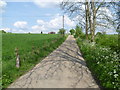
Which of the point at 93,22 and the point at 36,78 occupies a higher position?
the point at 93,22

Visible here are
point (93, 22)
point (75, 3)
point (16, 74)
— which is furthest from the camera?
point (75, 3)

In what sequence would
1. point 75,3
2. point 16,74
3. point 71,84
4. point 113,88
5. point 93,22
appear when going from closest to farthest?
point 113,88 < point 71,84 < point 16,74 < point 93,22 < point 75,3

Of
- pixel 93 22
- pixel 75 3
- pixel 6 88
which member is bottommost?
pixel 6 88

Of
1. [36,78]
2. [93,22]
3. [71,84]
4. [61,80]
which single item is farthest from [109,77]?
[93,22]

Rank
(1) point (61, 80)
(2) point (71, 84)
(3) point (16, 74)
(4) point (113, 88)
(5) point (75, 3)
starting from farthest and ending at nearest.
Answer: (5) point (75, 3) < (3) point (16, 74) < (1) point (61, 80) < (2) point (71, 84) < (4) point (113, 88)

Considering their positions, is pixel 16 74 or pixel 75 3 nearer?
pixel 16 74

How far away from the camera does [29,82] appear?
18.8ft

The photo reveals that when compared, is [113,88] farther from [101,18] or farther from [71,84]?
[101,18]

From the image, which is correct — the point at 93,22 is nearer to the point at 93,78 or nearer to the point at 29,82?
the point at 93,78

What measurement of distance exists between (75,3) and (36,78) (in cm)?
1317

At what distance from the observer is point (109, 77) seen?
555 centimetres

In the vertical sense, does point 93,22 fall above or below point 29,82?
above

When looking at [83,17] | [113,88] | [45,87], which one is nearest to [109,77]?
[113,88]

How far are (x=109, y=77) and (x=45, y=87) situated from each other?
2.39 meters
